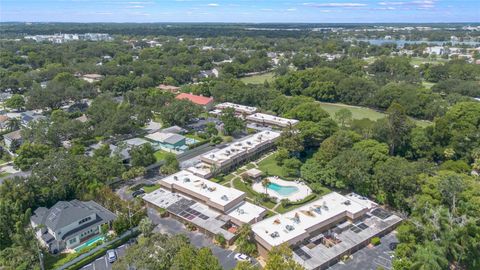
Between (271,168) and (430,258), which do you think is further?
(271,168)

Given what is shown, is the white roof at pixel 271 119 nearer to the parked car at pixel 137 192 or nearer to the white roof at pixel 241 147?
the white roof at pixel 241 147

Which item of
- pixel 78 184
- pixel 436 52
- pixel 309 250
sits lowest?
pixel 309 250

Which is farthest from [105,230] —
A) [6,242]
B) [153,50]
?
[153,50]

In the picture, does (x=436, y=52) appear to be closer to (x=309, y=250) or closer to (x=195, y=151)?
(x=195, y=151)

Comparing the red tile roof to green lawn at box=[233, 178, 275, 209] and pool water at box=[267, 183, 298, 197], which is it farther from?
pool water at box=[267, 183, 298, 197]

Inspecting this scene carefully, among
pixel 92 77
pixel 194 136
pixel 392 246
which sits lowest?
pixel 392 246

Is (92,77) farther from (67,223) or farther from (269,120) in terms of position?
(67,223)

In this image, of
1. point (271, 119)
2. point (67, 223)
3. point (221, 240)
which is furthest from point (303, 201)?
point (271, 119)

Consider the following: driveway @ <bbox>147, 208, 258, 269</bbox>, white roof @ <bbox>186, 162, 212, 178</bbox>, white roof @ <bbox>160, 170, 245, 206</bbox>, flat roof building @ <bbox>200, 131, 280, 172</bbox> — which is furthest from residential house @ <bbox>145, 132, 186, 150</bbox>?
driveway @ <bbox>147, 208, 258, 269</bbox>
